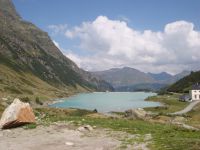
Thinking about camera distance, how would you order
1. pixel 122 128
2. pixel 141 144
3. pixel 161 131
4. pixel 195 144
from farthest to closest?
pixel 122 128
pixel 161 131
pixel 141 144
pixel 195 144

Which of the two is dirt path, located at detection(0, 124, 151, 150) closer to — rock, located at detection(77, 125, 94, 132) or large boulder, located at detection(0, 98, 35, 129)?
rock, located at detection(77, 125, 94, 132)

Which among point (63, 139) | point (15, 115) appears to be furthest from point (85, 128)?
point (15, 115)

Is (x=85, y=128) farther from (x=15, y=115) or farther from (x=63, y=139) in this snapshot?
(x=15, y=115)

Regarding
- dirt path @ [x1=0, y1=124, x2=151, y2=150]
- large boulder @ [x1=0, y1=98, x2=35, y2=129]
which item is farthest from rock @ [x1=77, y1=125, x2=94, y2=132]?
large boulder @ [x1=0, y1=98, x2=35, y2=129]

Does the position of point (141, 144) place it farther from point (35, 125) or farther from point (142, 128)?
point (35, 125)

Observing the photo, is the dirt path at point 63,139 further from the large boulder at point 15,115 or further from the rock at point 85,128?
the large boulder at point 15,115

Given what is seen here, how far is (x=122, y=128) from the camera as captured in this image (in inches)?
1432

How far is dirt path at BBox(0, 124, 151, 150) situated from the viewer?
91.7 ft

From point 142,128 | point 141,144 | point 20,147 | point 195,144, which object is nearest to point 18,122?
point 20,147

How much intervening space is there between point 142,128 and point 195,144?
1090 cm

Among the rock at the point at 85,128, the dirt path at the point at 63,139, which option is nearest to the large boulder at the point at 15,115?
the dirt path at the point at 63,139

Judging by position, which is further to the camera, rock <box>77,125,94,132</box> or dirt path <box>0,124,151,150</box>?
rock <box>77,125,94,132</box>

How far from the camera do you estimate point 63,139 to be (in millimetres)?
31203

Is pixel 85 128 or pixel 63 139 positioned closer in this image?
pixel 63 139
